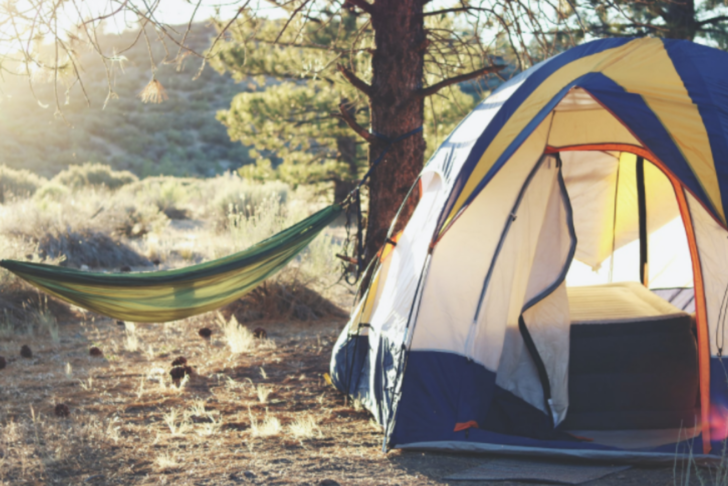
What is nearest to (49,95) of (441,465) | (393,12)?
(393,12)

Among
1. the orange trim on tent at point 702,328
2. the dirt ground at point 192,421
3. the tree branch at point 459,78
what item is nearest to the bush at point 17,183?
the dirt ground at point 192,421

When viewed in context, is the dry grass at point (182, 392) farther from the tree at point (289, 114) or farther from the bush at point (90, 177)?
the bush at point (90, 177)

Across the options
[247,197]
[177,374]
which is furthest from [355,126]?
[247,197]

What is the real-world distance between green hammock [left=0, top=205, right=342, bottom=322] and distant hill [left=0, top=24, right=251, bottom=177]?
2062cm

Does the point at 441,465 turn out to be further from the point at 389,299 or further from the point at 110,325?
the point at 110,325

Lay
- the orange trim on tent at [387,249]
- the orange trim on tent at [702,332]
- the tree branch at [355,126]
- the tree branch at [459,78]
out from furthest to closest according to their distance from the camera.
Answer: the tree branch at [459,78] < the tree branch at [355,126] < the orange trim on tent at [387,249] < the orange trim on tent at [702,332]

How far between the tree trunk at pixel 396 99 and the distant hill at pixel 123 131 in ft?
64.4

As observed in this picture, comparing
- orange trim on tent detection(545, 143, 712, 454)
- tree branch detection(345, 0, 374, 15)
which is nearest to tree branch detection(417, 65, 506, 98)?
tree branch detection(345, 0, 374, 15)

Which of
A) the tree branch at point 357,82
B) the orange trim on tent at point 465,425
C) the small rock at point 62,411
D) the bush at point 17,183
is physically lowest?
the small rock at point 62,411

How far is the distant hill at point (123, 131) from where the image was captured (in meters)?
24.2

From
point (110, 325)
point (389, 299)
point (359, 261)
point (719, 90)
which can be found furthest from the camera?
point (110, 325)

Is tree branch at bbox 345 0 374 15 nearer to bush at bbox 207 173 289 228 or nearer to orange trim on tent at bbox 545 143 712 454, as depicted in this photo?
orange trim on tent at bbox 545 143 712 454

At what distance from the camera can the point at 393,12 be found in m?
4.43

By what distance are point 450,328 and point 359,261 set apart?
39.0 inches
